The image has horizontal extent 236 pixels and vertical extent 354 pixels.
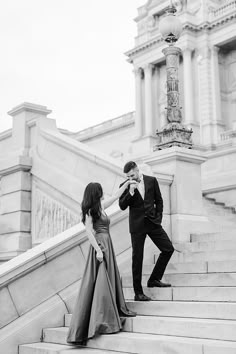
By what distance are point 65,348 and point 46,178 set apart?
6.41 meters

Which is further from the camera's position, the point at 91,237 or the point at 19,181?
the point at 19,181

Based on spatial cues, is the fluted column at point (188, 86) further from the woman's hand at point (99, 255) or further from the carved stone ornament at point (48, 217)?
the woman's hand at point (99, 255)

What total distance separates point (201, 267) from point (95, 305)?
177cm

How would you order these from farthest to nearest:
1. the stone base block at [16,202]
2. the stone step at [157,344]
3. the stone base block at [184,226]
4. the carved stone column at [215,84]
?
the carved stone column at [215,84] < the stone base block at [16,202] < the stone base block at [184,226] < the stone step at [157,344]

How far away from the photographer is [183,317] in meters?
5.74

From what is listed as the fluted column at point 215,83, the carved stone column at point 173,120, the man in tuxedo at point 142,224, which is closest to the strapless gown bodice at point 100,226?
the man in tuxedo at point 142,224

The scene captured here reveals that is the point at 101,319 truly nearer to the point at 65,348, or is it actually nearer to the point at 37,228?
the point at 65,348

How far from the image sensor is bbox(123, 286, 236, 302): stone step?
18.9 feet

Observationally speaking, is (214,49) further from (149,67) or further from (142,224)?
(142,224)

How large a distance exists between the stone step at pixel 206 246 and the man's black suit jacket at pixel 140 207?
134 cm

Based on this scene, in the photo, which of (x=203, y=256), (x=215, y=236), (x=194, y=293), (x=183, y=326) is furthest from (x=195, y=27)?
(x=183, y=326)

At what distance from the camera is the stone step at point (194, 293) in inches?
226

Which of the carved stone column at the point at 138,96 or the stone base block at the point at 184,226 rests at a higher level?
the carved stone column at the point at 138,96

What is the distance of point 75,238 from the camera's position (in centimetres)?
699
